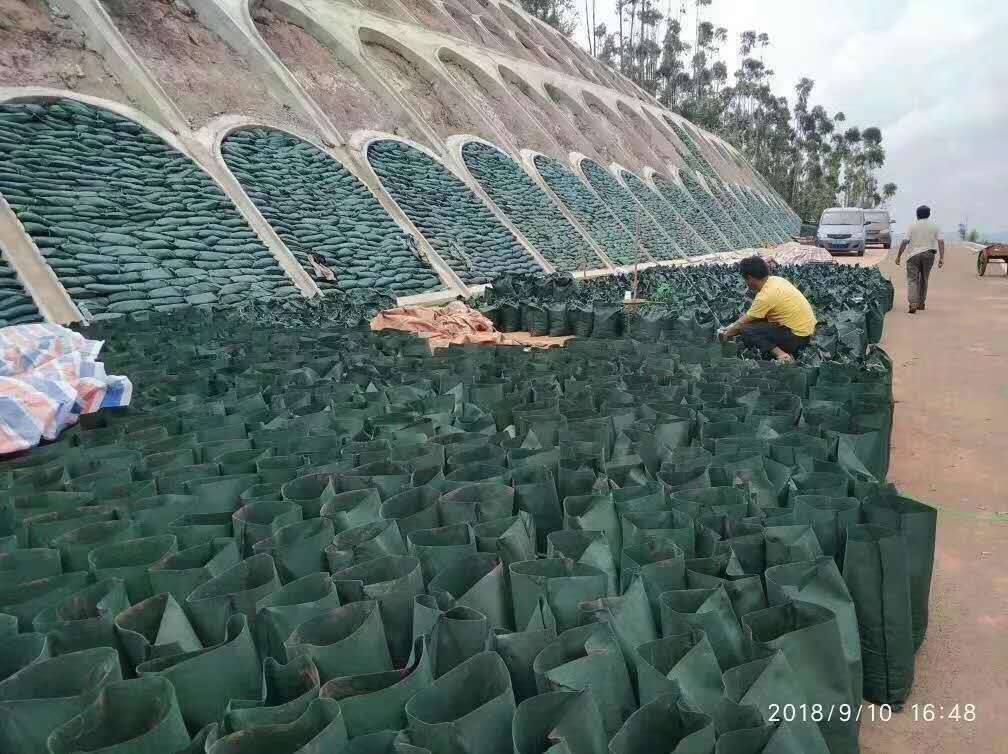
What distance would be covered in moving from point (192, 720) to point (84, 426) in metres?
2.40

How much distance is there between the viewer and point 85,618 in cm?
159

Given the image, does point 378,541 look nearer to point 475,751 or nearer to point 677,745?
point 475,751

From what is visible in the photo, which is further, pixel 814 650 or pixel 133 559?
pixel 133 559

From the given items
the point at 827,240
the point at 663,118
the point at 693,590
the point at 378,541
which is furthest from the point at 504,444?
the point at 663,118

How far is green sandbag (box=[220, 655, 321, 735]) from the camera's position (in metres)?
1.20

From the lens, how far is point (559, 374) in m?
3.99

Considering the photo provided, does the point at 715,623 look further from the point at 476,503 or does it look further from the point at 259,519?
the point at 259,519

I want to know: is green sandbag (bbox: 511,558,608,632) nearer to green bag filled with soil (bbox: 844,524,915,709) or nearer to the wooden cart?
green bag filled with soil (bbox: 844,524,915,709)

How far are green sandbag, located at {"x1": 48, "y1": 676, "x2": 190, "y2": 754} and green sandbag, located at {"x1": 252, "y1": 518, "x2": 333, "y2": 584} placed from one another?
1.87ft

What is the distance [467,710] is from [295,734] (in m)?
0.32

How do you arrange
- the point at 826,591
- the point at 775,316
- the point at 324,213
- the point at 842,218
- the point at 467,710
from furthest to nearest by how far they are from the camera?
1. the point at 842,218
2. the point at 324,213
3. the point at 775,316
4. the point at 826,591
5. the point at 467,710

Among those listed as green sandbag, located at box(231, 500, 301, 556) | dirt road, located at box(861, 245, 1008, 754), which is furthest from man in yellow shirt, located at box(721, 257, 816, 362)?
green sandbag, located at box(231, 500, 301, 556)

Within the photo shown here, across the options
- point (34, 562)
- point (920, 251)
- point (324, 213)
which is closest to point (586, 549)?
point (34, 562)

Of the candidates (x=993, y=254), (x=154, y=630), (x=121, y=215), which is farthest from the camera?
(x=993, y=254)
